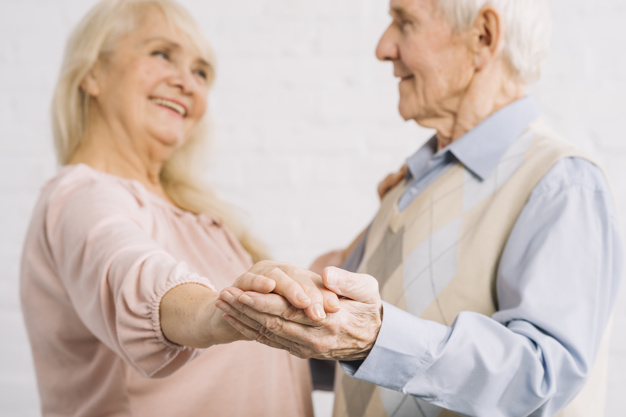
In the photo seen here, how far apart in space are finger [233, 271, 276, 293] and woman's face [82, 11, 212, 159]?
73 cm

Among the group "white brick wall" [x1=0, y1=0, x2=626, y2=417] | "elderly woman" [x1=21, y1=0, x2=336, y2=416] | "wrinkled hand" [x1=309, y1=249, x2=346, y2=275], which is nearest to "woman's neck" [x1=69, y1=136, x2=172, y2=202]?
"elderly woman" [x1=21, y1=0, x2=336, y2=416]

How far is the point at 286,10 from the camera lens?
6.49 feet

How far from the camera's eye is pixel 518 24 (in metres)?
1.10

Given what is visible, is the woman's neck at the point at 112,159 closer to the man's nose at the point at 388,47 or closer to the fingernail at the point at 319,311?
the man's nose at the point at 388,47

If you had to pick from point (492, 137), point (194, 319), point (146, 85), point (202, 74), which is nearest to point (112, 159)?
point (146, 85)

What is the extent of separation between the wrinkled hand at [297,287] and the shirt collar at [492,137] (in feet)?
1.54

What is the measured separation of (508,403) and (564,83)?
4.22 feet

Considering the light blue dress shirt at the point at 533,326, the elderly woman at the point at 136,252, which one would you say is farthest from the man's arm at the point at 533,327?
the elderly woman at the point at 136,252

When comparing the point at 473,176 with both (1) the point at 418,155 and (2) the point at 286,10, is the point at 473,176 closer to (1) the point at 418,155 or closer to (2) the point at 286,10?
(1) the point at 418,155

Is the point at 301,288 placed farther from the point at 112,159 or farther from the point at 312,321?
the point at 112,159

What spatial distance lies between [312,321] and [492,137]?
551 millimetres

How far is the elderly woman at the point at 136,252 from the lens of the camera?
0.88 meters

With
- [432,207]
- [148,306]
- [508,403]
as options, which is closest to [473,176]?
[432,207]

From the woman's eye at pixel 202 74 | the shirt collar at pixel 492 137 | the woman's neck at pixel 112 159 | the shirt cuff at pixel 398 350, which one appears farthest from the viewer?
the woman's eye at pixel 202 74
